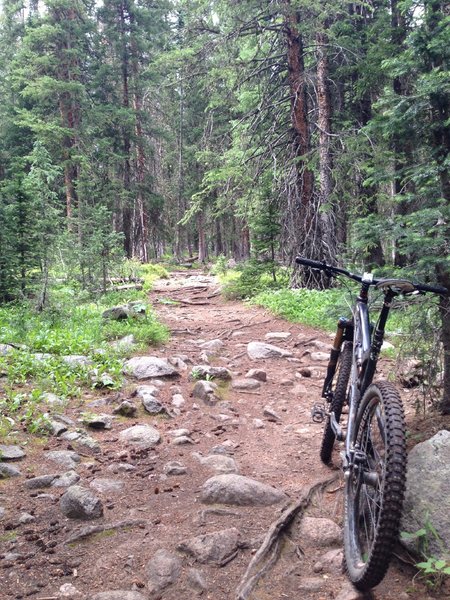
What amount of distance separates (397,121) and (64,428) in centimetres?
403

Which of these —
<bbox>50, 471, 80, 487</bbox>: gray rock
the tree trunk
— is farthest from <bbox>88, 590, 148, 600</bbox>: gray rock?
the tree trunk

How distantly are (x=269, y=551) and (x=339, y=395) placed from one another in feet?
4.63

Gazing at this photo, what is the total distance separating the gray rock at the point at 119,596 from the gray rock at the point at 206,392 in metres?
3.37

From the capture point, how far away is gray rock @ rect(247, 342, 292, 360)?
26.1 feet

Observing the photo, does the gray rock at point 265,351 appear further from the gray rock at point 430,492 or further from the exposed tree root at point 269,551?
the gray rock at point 430,492

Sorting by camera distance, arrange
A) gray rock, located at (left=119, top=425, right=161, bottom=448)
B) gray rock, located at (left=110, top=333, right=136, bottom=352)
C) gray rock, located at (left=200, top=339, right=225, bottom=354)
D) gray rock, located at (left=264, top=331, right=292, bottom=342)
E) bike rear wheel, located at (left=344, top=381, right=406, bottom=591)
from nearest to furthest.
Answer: bike rear wheel, located at (left=344, top=381, right=406, bottom=591) → gray rock, located at (left=119, top=425, right=161, bottom=448) → gray rock, located at (left=110, top=333, right=136, bottom=352) → gray rock, located at (left=200, top=339, right=225, bottom=354) → gray rock, located at (left=264, top=331, right=292, bottom=342)

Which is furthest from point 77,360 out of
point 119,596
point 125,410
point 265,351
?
point 119,596

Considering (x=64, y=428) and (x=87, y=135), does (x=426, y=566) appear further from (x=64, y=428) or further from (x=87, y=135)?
(x=87, y=135)

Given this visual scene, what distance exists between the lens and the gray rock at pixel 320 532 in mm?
2980

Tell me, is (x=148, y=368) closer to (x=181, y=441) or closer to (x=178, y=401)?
(x=178, y=401)

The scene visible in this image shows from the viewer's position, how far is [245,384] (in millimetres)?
6562

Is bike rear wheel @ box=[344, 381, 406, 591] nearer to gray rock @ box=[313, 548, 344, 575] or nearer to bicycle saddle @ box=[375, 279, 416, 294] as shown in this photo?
gray rock @ box=[313, 548, 344, 575]

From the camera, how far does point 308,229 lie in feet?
43.5

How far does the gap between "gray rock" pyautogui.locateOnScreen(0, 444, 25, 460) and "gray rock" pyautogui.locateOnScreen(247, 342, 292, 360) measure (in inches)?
172
